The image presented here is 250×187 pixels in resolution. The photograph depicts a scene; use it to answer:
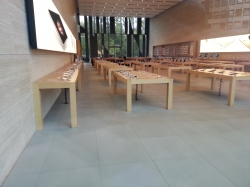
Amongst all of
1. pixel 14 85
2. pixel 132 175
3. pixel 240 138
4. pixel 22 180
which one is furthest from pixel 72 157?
pixel 240 138

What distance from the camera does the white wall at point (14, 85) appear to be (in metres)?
1.67

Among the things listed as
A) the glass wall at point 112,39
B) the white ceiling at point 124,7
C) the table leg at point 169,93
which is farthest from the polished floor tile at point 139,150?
the glass wall at point 112,39

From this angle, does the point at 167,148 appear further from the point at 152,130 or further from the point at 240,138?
the point at 240,138

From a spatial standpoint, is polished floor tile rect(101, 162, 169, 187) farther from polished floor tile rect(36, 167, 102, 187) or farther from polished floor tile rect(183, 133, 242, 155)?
polished floor tile rect(183, 133, 242, 155)

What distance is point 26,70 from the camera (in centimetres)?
236

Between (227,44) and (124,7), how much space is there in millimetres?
9999

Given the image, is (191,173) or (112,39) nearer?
(191,173)

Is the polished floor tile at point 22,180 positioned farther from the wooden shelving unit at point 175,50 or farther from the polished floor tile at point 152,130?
the wooden shelving unit at point 175,50

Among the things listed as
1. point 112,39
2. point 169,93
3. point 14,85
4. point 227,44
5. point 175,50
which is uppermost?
point 112,39

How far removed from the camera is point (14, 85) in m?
1.93

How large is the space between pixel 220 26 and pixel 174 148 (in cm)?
1187

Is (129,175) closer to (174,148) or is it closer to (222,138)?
(174,148)

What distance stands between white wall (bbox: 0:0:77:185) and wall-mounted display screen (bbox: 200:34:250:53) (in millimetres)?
10843

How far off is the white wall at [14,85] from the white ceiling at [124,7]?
595 inches
